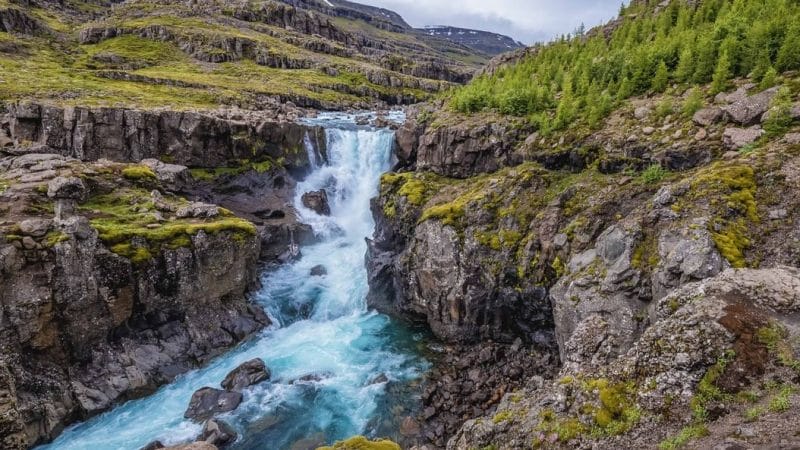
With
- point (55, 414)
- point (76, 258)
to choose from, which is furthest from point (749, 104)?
point (55, 414)

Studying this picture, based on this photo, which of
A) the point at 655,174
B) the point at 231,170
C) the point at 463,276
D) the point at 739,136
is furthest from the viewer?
the point at 231,170

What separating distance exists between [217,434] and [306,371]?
8.28m

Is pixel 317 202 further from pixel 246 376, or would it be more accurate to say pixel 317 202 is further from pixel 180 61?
pixel 180 61

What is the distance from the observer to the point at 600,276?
80.8ft

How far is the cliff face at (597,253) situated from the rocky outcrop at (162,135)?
21.9m

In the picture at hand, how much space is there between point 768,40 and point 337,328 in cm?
3867

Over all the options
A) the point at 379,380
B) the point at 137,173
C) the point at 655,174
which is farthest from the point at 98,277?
the point at 655,174

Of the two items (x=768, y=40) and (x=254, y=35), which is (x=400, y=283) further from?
(x=254, y=35)

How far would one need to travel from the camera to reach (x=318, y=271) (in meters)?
46.8

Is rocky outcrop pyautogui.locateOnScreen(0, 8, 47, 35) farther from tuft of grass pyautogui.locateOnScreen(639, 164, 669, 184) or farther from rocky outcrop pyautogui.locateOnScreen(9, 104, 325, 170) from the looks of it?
tuft of grass pyautogui.locateOnScreen(639, 164, 669, 184)

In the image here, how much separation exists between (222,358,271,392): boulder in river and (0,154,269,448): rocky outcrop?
3752mm

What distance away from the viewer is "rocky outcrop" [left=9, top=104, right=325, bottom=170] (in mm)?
49438

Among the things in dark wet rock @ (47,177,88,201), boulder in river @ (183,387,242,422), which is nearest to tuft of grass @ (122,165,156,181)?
dark wet rock @ (47,177,88,201)

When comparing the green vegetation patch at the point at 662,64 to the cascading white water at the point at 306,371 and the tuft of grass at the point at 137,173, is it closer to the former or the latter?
the cascading white water at the point at 306,371
